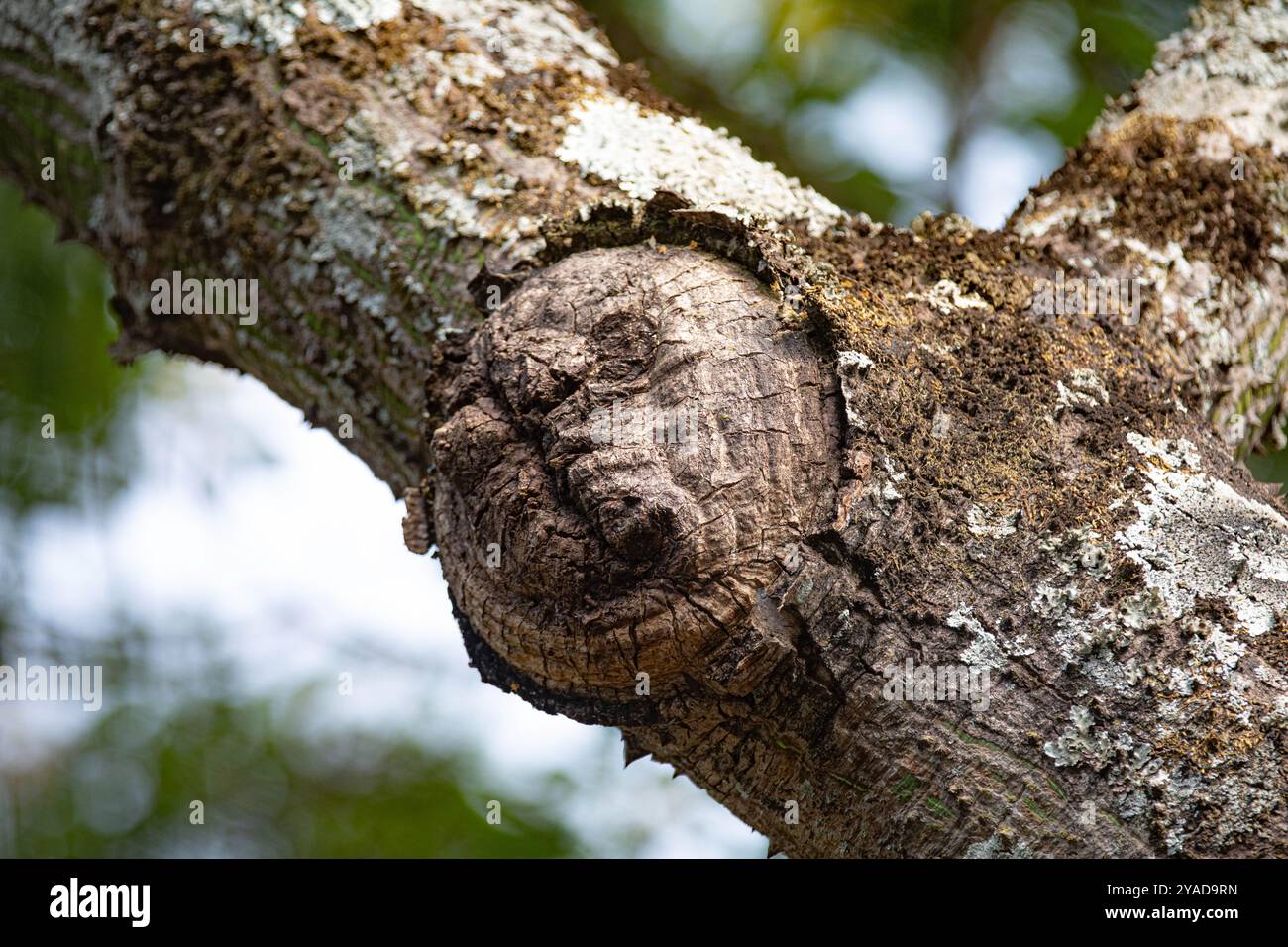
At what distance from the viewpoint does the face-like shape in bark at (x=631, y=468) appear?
3.45 feet

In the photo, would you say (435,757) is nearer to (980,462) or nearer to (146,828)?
(146,828)

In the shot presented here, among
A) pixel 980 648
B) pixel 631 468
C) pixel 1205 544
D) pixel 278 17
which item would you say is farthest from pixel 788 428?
pixel 278 17

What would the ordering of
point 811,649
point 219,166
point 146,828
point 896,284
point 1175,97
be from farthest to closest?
point 146,828 → point 1175,97 → point 219,166 → point 896,284 → point 811,649

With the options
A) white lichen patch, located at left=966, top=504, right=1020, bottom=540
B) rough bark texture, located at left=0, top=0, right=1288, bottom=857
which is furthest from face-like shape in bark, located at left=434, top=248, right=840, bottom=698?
white lichen patch, located at left=966, top=504, right=1020, bottom=540

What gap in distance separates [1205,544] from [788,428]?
45 cm

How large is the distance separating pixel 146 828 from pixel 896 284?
2.44 meters

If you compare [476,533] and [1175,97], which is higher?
[1175,97]

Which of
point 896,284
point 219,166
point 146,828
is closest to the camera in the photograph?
point 896,284

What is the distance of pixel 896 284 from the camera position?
1.27m

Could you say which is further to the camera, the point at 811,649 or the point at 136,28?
the point at 136,28

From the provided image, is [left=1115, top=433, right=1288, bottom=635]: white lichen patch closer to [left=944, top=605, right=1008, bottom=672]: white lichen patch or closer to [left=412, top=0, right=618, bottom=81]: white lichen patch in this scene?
[left=944, top=605, right=1008, bottom=672]: white lichen patch

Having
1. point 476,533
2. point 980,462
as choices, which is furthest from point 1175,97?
point 476,533

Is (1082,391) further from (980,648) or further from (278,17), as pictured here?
(278,17)

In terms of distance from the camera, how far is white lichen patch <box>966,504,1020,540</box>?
108 centimetres
